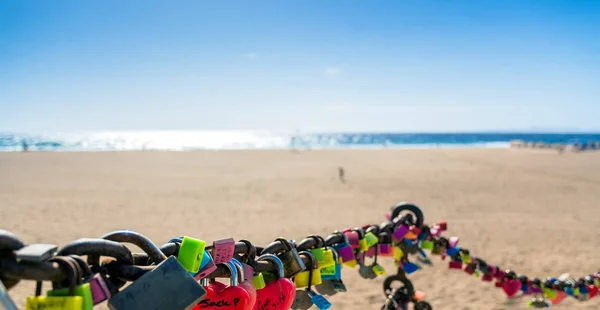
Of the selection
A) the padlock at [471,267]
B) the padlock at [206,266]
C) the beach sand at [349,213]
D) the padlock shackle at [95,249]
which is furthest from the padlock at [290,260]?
the beach sand at [349,213]

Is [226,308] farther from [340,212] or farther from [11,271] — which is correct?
[340,212]

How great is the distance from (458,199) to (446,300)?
11.0 metres

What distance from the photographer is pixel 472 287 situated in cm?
655

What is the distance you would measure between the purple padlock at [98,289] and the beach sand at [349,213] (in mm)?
5348

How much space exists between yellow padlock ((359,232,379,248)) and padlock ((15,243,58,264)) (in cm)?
133

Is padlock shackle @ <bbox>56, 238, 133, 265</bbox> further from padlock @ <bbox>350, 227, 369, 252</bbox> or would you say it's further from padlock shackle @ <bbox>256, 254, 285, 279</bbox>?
padlock @ <bbox>350, 227, 369, 252</bbox>

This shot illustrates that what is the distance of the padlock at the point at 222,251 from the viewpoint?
1.08m

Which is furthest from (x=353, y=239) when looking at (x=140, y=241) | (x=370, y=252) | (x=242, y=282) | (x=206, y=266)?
(x=140, y=241)

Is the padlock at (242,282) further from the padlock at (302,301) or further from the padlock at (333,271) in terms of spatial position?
the padlock at (333,271)

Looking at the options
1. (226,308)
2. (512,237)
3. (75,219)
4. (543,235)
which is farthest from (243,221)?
(226,308)

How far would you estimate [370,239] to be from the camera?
6.06 ft

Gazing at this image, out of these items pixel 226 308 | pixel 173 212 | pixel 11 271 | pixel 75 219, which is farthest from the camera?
pixel 173 212

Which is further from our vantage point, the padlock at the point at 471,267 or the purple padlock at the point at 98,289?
the padlock at the point at 471,267

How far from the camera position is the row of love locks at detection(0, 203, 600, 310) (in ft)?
2.39
